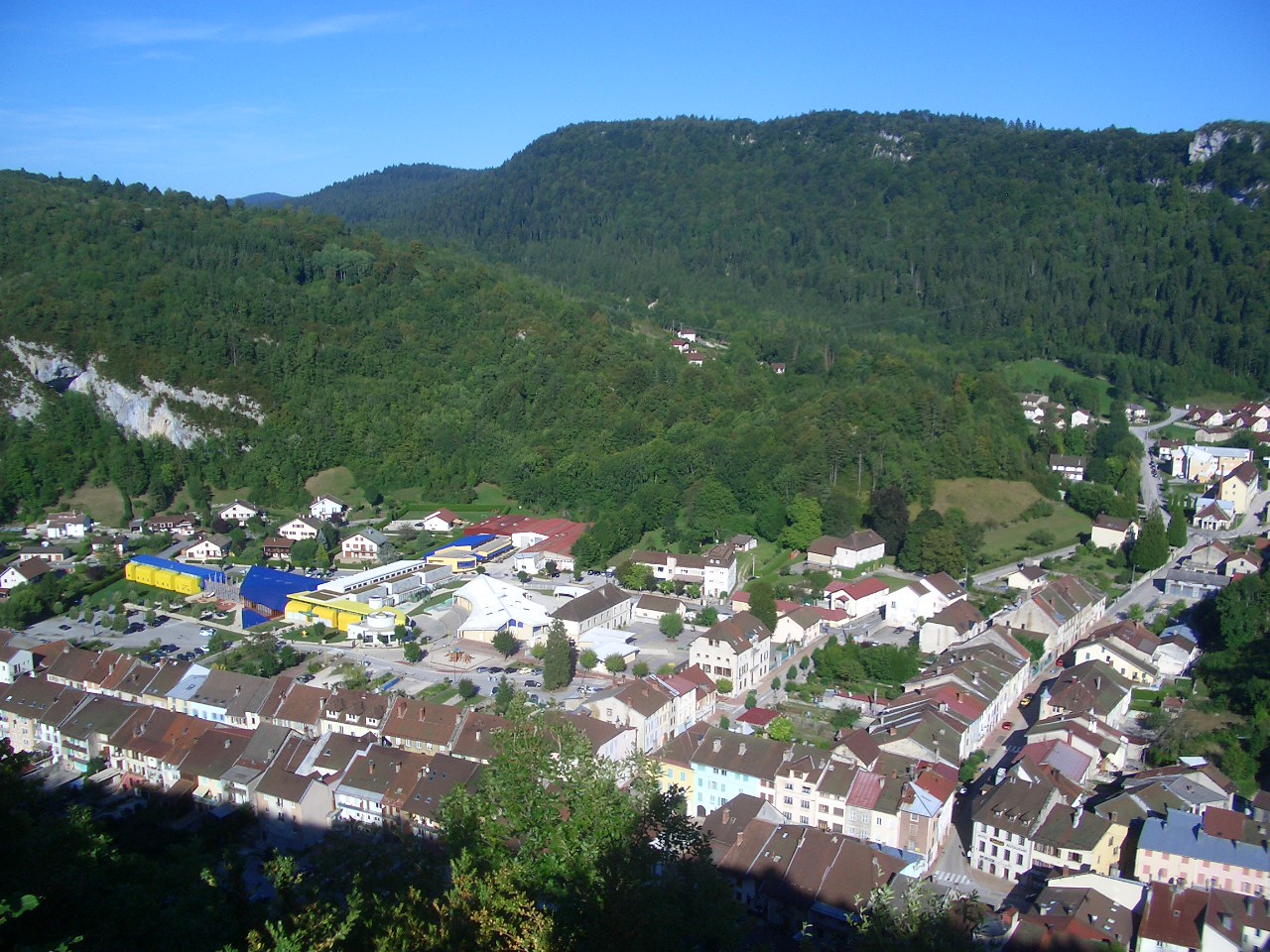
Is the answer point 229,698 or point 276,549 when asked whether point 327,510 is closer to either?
point 276,549

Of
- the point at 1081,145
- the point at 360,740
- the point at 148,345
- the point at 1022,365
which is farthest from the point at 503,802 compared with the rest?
the point at 1081,145

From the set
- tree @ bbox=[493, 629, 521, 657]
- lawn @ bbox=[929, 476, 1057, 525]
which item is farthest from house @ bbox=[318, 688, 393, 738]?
lawn @ bbox=[929, 476, 1057, 525]

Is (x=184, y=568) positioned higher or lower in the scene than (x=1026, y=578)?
higher

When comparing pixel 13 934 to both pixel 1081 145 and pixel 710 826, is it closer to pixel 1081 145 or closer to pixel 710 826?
pixel 710 826

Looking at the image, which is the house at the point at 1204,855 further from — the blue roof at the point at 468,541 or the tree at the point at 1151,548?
the blue roof at the point at 468,541

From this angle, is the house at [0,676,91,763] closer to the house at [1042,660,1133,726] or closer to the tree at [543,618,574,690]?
the tree at [543,618,574,690]

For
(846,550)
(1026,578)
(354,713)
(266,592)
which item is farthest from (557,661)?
(1026,578)
